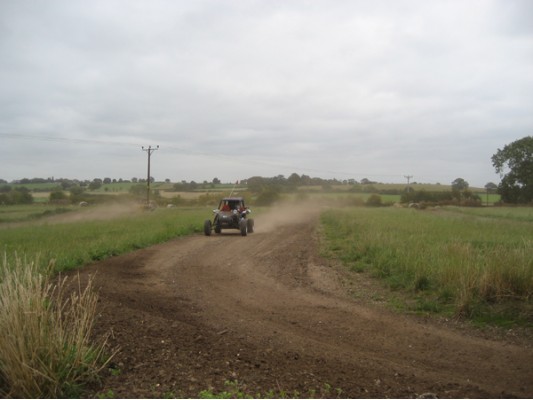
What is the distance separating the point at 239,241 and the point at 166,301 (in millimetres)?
11662

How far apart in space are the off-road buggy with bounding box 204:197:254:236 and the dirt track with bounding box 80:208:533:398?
42.6 feet

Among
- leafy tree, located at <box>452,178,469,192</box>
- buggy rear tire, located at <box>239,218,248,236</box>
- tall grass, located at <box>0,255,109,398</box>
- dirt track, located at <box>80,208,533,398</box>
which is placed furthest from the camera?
leafy tree, located at <box>452,178,469,192</box>

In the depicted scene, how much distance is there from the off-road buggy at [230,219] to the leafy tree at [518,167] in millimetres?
28399

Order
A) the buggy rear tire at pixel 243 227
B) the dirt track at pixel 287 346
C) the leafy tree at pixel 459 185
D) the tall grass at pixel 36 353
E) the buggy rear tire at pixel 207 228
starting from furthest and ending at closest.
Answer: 1. the leafy tree at pixel 459 185
2. the buggy rear tire at pixel 207 228
3. the buggy rear tire at pixel 243 227
4. the dirt track at pixel 287 346
5. the tall grass at pixel 36 353

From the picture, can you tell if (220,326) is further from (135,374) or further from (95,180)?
(95,180)

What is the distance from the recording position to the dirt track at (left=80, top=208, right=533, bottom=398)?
4891 mm

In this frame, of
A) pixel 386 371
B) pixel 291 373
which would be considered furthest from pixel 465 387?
pixel 291 373

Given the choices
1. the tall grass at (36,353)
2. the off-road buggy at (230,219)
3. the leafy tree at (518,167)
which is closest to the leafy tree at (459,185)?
the leafy tree at (518,167)

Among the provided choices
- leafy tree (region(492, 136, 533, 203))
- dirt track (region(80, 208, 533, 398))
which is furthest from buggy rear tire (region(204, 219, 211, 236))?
leafy tree (region(492, 136, 533, 203))

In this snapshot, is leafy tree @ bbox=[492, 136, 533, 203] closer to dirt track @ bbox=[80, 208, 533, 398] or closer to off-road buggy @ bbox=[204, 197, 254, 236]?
off-road buggy @ bbox=[204, 197, 254, 236]

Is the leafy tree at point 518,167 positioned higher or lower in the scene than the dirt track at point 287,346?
higher

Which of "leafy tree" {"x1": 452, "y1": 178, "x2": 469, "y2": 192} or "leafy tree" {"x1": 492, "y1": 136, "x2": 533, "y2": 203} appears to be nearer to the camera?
"leafy tree" {"x1": 492, "y1": 136, "x2": 533, "y2": 203}

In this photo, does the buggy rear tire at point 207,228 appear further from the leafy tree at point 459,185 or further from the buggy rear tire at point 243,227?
the leafy tree at point 459,185

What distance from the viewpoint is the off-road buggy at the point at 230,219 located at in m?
23.6
